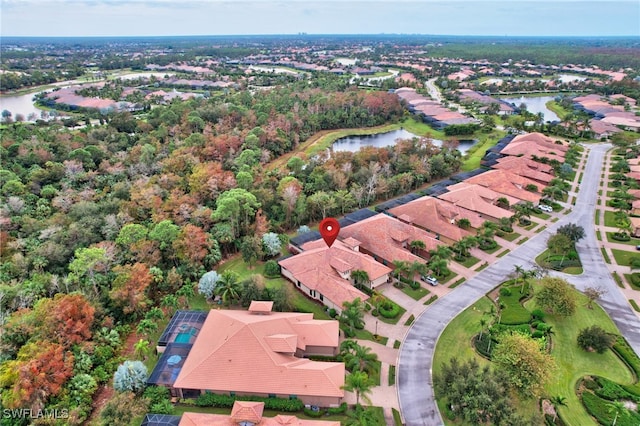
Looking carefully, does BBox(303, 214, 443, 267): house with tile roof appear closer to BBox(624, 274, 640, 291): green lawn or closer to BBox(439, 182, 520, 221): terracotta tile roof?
BBox(439, 182, 520, 221): terracotta tile roof

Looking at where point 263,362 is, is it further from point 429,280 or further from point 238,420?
point 429,280

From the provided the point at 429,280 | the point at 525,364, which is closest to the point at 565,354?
the point at 525,364

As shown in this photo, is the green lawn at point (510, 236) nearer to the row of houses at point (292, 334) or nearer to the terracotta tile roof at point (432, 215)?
the terracotta tile roof at point (432, 215)

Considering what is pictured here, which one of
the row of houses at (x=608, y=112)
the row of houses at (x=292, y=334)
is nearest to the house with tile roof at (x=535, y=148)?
the row of houses at (x=608, y=112)

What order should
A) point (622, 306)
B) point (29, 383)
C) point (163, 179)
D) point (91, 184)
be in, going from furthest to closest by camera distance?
1. point (91, 184)
2. point (163, 179)
3. point (622, 306)
4. point (29, 383)

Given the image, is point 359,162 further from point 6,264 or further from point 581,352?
point 6,264

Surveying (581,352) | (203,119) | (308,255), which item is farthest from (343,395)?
(203,119)

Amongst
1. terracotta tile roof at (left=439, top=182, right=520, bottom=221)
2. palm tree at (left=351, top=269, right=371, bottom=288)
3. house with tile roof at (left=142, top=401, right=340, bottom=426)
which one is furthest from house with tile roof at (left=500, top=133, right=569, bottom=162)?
house with tile roof at (left=142, top=401, right=340, bottom=426)

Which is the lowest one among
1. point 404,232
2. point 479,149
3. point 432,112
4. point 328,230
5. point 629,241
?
point 629,241
